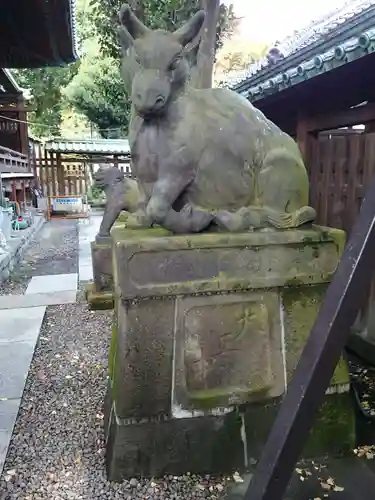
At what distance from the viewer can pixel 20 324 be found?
5.21m

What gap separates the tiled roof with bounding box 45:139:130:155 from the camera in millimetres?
18788

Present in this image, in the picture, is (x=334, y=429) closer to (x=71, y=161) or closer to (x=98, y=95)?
(x=71, y=161)

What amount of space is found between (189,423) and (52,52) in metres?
7.96

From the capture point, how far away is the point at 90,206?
19.2m

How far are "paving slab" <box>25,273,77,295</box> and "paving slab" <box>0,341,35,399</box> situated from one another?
7.75 ft

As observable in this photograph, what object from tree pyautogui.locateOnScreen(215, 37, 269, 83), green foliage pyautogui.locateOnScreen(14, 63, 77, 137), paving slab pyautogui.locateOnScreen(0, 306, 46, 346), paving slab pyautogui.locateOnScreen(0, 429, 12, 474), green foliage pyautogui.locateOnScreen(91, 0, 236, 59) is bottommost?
paving slab pyautogui.locateOnScreen(0, 429, 12, 474)

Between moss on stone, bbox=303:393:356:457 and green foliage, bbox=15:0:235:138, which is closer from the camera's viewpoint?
moss on stone, bbox=303:393:356:457

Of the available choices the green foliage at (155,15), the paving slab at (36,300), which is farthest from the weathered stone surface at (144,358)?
the green foliage at (155,15)

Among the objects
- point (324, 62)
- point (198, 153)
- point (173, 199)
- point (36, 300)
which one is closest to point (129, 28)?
point (198, 153)

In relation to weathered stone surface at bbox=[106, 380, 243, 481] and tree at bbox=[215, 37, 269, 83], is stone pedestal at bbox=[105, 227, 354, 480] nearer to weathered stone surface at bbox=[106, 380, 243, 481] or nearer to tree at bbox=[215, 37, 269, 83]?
weathered stone surface at bbox=[106, 380, 243, 481]

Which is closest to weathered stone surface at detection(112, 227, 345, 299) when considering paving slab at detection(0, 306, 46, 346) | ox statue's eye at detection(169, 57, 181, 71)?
ox statue's eye at detection(169, 57, 181, 71)

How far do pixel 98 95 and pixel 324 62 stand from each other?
18.9m

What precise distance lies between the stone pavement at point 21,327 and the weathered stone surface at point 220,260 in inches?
55.4

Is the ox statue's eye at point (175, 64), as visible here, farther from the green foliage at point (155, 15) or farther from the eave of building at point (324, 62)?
the green foliage at point (155, 15)
